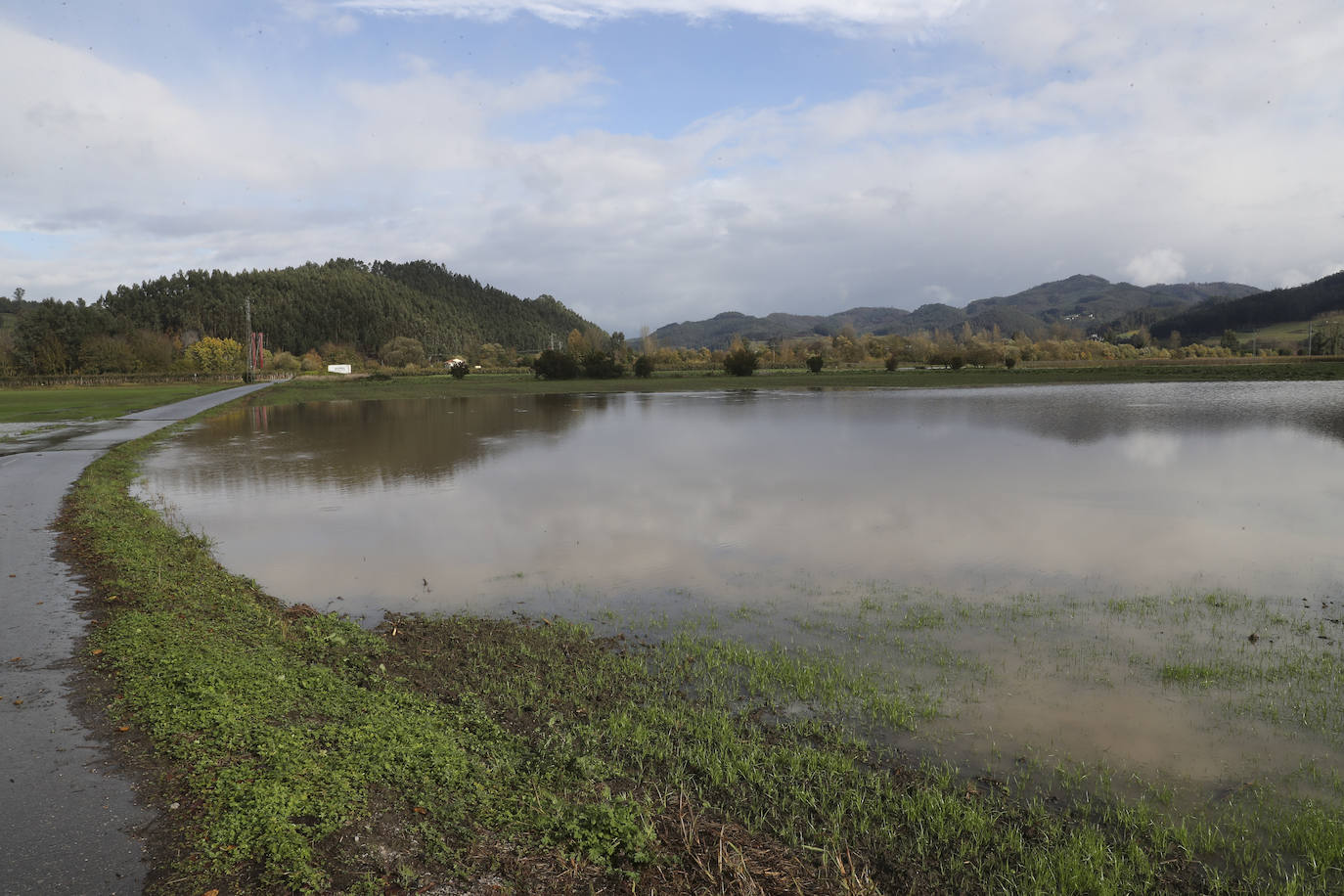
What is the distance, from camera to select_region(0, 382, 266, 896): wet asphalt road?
12.5 feet

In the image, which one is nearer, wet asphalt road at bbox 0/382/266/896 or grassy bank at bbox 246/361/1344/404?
wet asphalt road at bbox 0/382/266/896

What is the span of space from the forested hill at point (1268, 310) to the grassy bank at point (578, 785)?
21568 cm

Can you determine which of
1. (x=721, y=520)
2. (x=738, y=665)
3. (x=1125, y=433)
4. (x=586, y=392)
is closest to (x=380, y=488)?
(x=721, y=520)

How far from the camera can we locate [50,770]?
472 cm

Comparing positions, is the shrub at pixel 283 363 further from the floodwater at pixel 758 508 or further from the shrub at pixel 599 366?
the floodwater at pixel 758 508

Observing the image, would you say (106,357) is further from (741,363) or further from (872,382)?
(872,382)

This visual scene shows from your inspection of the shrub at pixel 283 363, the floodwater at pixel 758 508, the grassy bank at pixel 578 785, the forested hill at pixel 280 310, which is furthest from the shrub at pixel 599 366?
the forested hill at pixel 280 310

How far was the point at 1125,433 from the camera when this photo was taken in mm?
25062

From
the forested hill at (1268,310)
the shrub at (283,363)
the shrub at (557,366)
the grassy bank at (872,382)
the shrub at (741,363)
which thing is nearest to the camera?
the grassy bank at (872,382)

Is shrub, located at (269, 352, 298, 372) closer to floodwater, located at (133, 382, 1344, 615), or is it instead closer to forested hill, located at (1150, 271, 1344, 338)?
floodwater, located at (133, 382, 1344, 615)

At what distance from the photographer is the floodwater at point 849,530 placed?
22.9 feet

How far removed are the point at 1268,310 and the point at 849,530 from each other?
748 feet

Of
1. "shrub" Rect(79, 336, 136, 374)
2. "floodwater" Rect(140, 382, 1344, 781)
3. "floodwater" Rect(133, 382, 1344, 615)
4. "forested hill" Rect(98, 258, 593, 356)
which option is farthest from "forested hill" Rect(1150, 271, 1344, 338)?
"shrub" Rect(79, 336, 136, 374)

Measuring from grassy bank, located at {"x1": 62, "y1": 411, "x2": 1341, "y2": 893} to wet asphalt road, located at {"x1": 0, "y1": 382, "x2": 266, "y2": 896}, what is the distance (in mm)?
197
